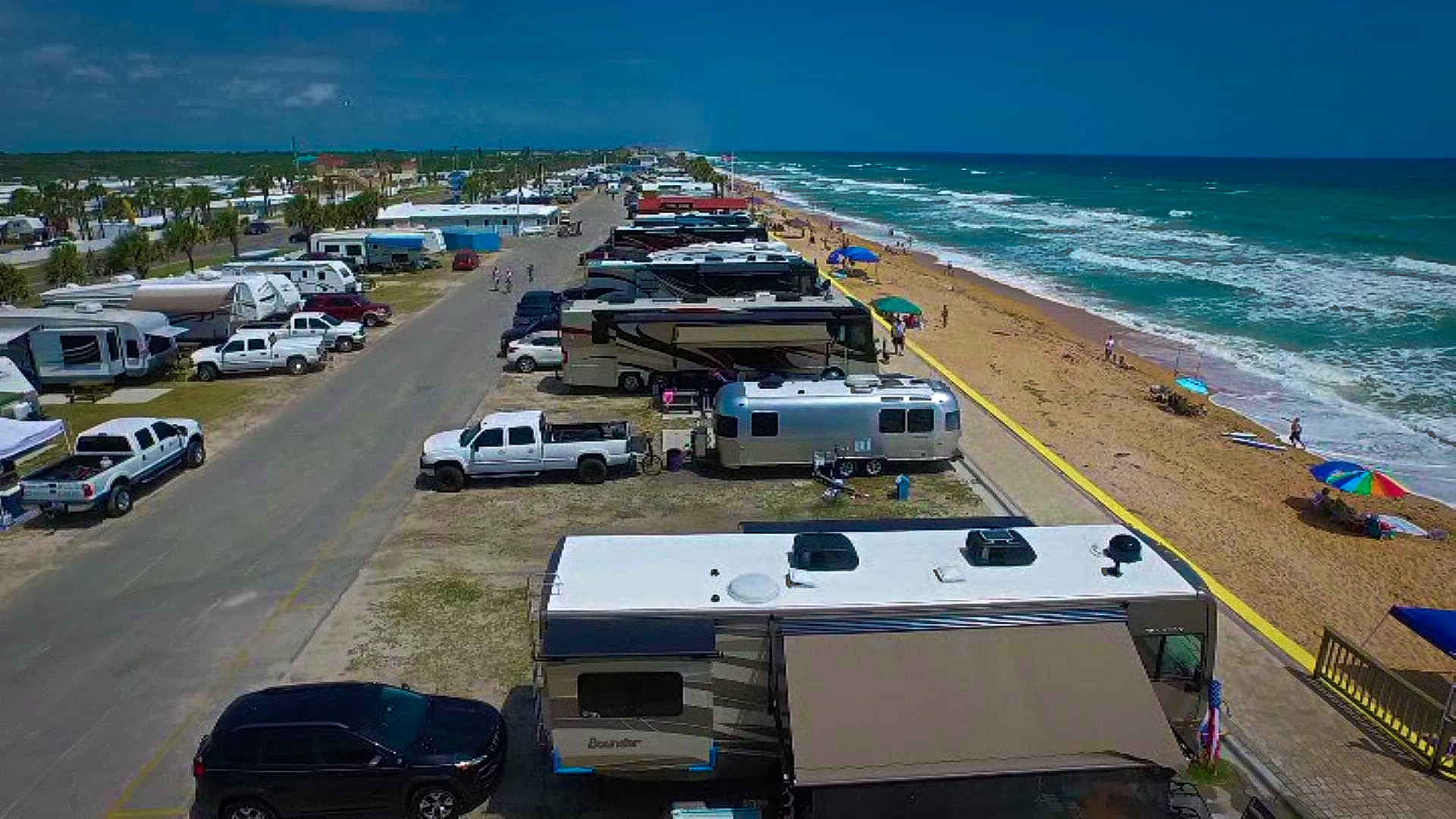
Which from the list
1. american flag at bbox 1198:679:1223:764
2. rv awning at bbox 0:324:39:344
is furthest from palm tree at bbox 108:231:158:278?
american flag at bbox 1198:679:1223:764

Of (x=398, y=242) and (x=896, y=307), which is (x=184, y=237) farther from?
(x=896, y=307)

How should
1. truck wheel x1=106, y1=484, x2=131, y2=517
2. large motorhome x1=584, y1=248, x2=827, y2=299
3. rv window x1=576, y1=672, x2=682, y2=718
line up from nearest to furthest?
rv window x1=576, y1=672, x2=682, y2=718
truck wheel x1=106, y1=484, x2=131, y2=517
large motorhome x1=584, y1=248, x2=827, y2=299

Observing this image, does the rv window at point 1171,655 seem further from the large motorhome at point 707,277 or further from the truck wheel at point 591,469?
the large motorhome at point 707,277

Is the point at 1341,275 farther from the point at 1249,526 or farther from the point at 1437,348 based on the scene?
the point at 1249,526

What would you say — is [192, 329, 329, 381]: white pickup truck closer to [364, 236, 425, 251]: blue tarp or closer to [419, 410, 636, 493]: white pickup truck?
[419, 410, 636, 493]: white pickup truck

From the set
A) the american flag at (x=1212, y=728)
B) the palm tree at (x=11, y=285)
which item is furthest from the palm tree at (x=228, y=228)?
the american flag at (x=1212, y=728)

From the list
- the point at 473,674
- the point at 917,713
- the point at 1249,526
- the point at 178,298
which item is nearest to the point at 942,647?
the point at 917,713
